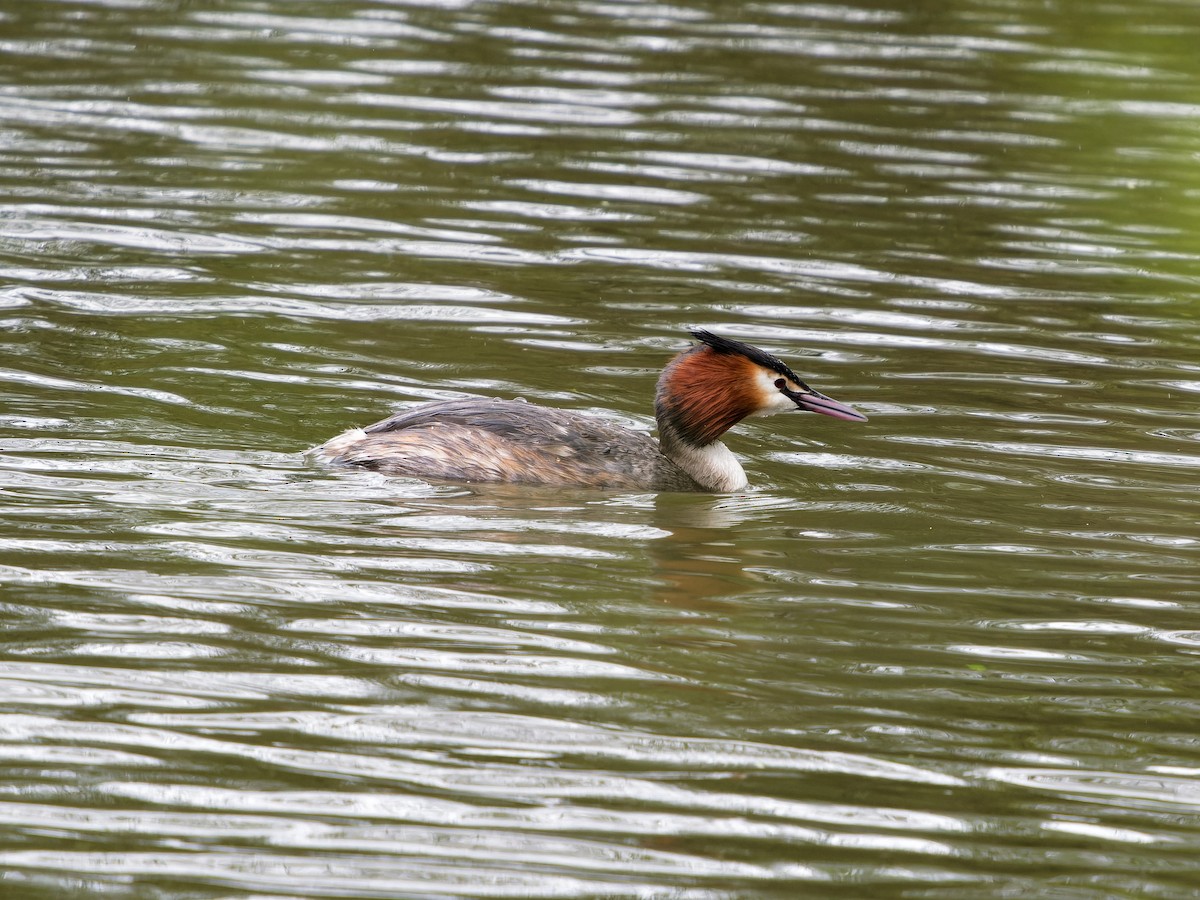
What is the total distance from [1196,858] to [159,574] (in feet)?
11.1

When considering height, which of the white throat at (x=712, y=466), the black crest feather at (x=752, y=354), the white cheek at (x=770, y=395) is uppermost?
the black crest feather at (x=752, y=354)

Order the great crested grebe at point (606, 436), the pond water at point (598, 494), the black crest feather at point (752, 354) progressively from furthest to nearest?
1. the black crest feather at point (752, 354)
2. the great crested grebe at point (606, 436)
3. the pond water at point (598, 494)

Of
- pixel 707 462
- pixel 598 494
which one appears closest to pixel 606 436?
pixel 598 494

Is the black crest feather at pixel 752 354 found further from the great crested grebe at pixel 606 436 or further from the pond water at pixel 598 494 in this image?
the pond water at pixel 598 494

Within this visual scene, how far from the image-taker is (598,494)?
7.95 meters

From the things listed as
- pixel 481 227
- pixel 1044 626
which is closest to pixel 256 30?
pixel 481 227

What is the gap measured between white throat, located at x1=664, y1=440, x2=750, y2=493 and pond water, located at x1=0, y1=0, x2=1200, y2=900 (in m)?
0.13

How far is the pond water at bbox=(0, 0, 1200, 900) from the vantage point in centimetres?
465

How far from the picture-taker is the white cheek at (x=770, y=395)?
8.16m

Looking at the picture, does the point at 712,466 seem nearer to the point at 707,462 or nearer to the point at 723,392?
the point at 707,462

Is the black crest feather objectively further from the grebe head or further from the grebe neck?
the grebe neck

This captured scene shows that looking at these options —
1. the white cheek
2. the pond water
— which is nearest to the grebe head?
the white cheek

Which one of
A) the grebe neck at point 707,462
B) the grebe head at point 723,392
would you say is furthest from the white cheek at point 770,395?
the grebe neck at point 707,462

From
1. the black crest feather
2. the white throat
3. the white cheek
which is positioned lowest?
the white throat
